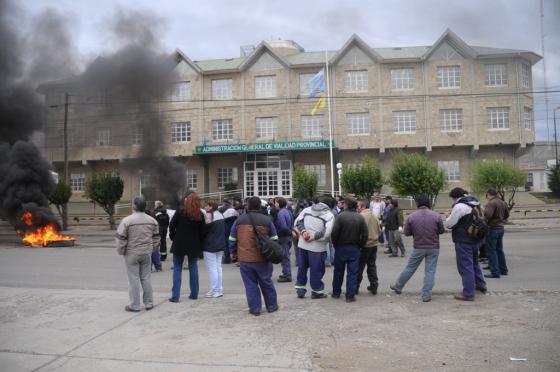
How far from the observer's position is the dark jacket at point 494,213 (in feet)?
29.5

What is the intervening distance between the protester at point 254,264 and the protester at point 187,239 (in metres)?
1.02

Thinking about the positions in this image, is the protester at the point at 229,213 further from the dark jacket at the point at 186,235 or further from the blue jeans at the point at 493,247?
the blue jeans at the point at 493,247

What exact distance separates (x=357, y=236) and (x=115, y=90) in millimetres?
20280

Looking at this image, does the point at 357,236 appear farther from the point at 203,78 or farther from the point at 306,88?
the point at 203,78

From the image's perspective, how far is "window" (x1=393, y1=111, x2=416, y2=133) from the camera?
31484 millimetres

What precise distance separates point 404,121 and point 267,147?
9.09m

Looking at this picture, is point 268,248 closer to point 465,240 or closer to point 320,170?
point 465,240

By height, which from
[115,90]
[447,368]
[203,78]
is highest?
[203,78]

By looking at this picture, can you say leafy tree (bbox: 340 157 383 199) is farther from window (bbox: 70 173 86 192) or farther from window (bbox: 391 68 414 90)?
window (bbox: 70 173 86 192)

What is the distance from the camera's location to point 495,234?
8859 mm

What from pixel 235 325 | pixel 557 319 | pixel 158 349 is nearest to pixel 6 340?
pixel 158 349

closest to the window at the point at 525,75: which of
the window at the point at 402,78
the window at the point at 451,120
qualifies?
the window at the point at 451,120

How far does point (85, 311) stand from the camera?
674 centimetres

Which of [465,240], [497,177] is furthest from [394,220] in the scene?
[497,177]
